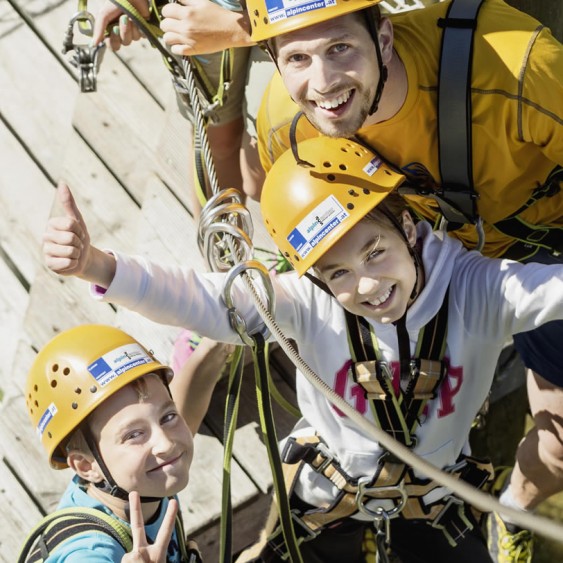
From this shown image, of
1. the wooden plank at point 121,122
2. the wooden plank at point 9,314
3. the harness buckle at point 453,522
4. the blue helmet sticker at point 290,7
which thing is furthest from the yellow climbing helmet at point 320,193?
the wooden plank at point 9,314

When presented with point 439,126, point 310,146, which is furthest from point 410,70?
point 310,146

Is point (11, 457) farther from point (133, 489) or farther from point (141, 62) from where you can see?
point (141, 62)

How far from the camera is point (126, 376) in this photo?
2.87 m

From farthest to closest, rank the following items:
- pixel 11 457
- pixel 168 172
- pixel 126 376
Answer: pixel 168 172 < pixel 11 457 < pixel 126 376

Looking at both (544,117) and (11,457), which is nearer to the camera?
(544,117)

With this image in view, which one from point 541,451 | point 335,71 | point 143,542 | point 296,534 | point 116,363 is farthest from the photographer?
point 541,451

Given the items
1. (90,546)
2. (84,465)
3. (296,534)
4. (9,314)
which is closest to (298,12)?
(84,465)

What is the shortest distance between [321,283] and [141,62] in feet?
7.85

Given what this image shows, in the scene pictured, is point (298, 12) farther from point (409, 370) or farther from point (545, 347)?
point (545, 347)

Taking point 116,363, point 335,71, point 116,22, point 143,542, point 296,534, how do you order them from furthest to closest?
point 116,22, point 296,534, point 116,363, point 335,71, point 143,542

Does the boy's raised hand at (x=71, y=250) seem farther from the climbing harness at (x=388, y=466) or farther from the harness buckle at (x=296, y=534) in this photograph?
the harness buckle at (x=296, y=534)

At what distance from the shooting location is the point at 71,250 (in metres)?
2.62

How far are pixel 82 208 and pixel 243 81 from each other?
108cm

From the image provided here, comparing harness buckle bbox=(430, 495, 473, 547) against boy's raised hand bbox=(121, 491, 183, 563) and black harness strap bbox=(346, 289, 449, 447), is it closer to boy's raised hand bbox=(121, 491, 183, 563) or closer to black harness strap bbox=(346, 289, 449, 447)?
black harness strap bbox=(346, 289, 449, 447)
